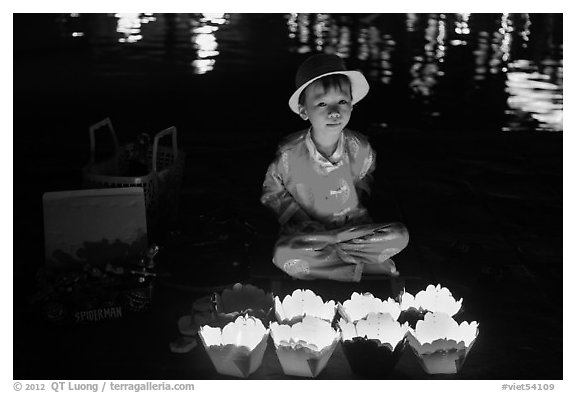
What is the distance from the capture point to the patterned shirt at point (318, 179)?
10.5 ft

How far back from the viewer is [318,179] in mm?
3205

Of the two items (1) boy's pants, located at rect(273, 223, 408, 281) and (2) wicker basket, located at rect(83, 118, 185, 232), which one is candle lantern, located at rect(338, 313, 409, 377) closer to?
(1) boy's pants, located at rect(273, 223, 408, 281)

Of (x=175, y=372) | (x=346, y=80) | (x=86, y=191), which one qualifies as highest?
(x=346, y=80)

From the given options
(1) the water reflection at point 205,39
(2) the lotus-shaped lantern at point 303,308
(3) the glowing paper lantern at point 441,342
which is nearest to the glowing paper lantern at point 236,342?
(2) the lotus-shaped lantern at point 303,308

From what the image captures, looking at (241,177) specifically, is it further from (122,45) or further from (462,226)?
(122,45)

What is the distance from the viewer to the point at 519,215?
385 centimetres

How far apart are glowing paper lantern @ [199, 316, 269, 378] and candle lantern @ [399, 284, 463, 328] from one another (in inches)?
20.8

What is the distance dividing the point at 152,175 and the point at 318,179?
763mm

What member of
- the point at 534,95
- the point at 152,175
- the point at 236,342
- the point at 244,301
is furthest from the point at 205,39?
the point at 236,342

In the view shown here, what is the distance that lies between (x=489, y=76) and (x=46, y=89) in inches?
129

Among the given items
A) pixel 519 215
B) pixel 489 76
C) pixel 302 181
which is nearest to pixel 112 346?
pixel 302 181

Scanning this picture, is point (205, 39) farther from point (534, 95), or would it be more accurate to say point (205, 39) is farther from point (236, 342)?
point (236, 342)

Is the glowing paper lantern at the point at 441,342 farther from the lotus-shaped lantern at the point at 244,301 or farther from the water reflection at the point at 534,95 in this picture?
the water reflection at the point at 534,95

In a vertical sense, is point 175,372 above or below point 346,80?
below
